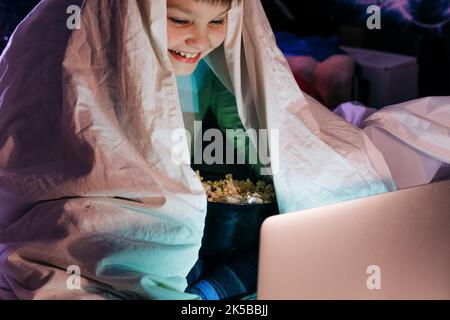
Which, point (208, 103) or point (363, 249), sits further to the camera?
point (208, 103)

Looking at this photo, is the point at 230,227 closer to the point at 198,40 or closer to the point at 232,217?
the point at 232,217

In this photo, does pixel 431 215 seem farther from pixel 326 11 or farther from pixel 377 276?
pixel 326 11

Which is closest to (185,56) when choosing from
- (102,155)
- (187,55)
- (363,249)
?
(187,55)

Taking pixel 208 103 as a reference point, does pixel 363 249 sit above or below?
below

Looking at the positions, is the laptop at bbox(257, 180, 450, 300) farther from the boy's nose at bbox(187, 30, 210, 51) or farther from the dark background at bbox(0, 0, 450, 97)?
the dark background at bbox(0, 0, 450, 97)

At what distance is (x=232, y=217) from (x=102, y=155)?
0.34 m

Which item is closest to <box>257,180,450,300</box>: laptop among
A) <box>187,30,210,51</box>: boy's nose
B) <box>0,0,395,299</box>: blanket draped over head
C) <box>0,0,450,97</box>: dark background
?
<box>0,0,395,299</box>: blanket draped over head

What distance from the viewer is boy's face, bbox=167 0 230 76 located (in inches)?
59.0

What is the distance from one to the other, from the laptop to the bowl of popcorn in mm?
316

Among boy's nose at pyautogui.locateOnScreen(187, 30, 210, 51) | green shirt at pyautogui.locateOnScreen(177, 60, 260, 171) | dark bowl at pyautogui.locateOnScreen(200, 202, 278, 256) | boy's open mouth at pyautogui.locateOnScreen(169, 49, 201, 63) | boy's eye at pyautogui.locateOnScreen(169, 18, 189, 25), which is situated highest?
boy's eye at pyautogui.locateOnScreen(169, 18, 189, 25)

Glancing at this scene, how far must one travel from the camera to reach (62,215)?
4.40ft

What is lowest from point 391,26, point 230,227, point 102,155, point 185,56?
point 230,227

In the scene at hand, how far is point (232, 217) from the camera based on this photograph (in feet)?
5.15

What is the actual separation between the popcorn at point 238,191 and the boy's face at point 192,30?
10.5 inches
